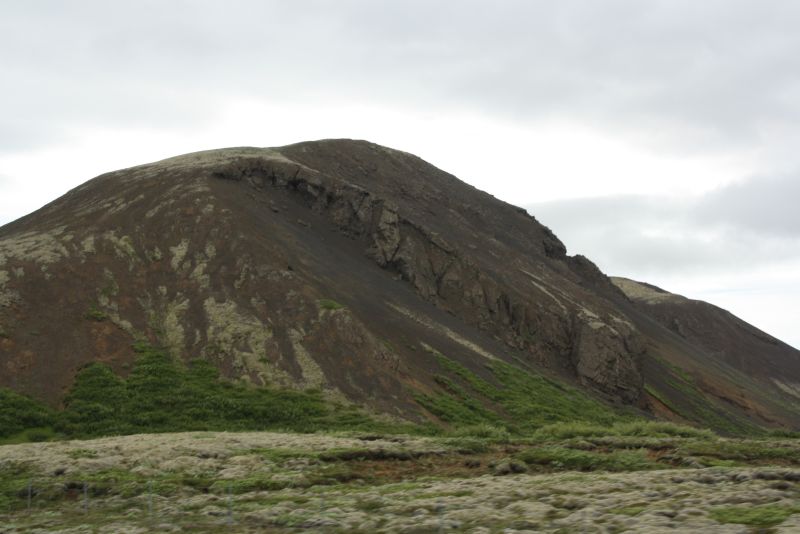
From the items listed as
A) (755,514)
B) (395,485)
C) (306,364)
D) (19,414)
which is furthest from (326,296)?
(755,514)

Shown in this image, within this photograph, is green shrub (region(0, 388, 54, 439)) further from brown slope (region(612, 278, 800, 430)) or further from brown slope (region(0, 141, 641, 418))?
brown slope (region(612, 278, 800, 430))

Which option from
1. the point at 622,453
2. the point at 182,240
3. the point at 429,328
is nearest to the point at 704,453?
the point at 622,453

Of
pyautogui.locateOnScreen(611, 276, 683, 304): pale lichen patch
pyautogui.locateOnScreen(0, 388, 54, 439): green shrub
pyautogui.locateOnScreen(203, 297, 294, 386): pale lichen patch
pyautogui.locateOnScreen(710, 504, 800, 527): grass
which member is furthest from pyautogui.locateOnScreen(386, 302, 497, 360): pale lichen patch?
pyautogui.locateOnScreen(611, 276, 683, 304): pale lichen patch

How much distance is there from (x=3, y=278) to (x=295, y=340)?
79.5ft

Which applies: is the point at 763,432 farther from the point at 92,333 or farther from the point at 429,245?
the point at 92,333

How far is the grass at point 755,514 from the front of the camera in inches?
623

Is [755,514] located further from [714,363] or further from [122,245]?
[714,363]

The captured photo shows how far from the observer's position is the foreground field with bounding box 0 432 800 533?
60.6 ft

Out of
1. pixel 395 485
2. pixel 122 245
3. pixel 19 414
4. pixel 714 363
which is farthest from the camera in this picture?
pixel 714 363

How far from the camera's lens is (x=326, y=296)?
217 feet

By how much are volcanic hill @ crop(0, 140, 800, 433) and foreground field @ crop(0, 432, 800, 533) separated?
18084mm

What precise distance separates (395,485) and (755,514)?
1268cm

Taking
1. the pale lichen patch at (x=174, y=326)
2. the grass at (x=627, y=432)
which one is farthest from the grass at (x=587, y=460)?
the pale lichen patch at (x=174, y=326)

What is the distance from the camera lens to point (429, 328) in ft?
239
